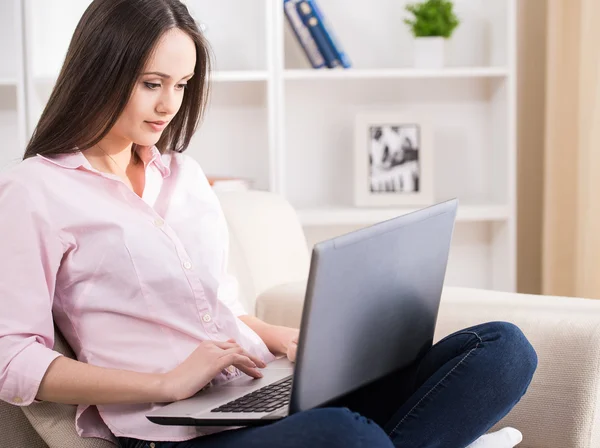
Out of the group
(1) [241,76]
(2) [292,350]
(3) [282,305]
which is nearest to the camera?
(2) [292,350]

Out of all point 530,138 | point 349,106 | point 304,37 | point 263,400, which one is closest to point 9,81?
point 304,37

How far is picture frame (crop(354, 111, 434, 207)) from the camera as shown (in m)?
2.85

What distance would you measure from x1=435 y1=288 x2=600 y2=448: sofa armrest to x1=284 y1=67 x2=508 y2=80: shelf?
4.32ft

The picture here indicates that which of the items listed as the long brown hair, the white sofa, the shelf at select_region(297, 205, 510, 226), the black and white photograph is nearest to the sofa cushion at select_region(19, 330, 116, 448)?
the white sofa

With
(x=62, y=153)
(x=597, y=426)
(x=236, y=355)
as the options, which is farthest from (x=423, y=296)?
(x=62, y=153)

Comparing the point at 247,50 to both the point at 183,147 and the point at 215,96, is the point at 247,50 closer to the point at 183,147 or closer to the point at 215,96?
the point at 215,96

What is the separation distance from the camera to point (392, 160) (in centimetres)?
285

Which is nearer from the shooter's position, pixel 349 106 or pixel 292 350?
pixel 292 350

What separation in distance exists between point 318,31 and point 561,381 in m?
1.57

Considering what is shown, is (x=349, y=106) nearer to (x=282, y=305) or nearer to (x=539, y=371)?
(x=282, y=305)

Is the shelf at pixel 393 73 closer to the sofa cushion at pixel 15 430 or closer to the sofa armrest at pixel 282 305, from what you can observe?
the sofa armrest at pixel 282 305

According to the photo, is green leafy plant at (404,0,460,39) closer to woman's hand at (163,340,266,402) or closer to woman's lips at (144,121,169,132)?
woman's lips at (144,121,169,132)

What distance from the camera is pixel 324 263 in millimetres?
990

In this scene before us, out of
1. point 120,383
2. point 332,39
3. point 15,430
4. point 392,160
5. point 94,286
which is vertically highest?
point 332,39
